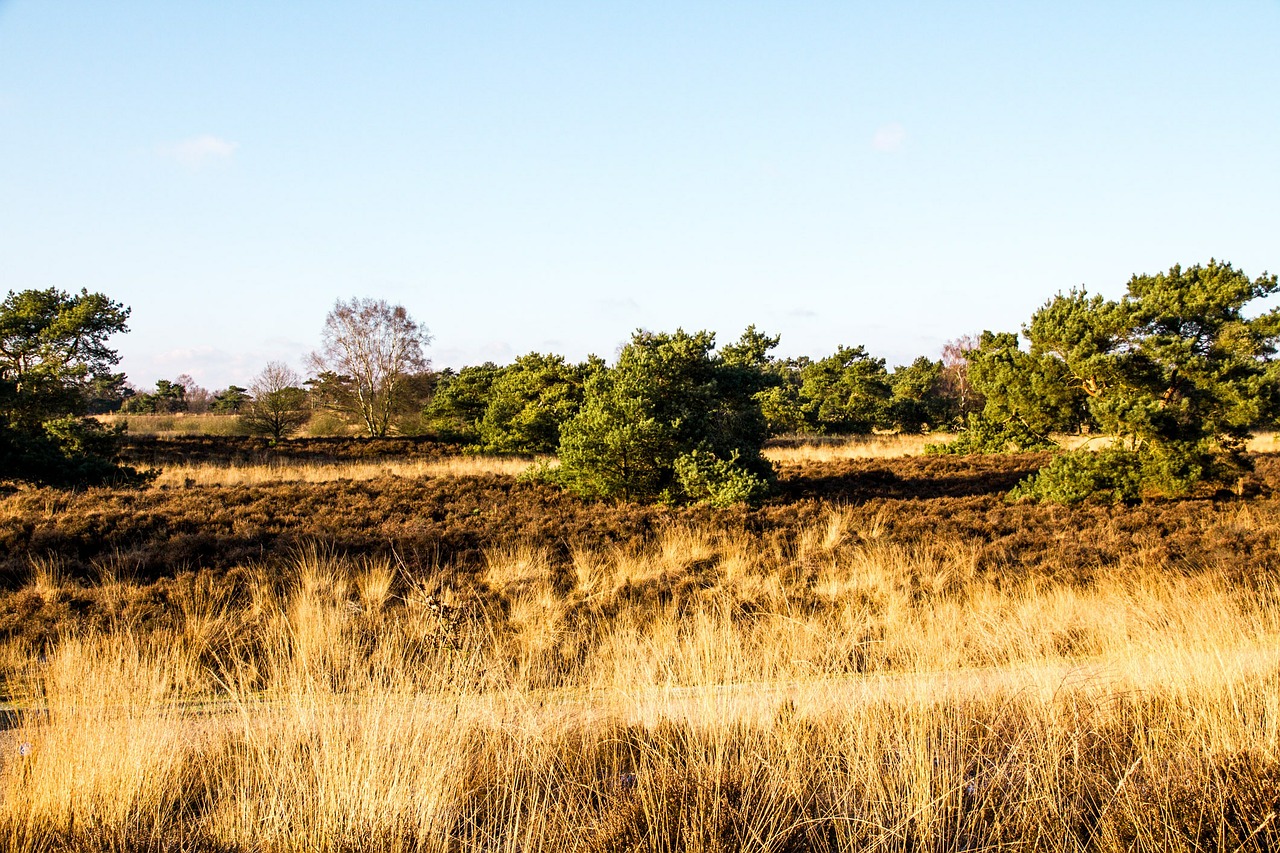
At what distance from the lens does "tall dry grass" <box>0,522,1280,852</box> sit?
322 cm

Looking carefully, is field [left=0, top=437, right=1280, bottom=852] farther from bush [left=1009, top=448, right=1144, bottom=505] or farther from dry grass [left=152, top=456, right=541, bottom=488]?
dry grass [left=152, top=456, right=541, bottom=488]

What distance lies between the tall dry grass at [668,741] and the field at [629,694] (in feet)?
0.08

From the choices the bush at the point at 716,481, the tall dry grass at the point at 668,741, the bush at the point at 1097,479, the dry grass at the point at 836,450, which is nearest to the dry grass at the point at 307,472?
the bush at the point at 716,481

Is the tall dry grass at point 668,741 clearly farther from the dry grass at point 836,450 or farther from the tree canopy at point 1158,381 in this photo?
the dry grass at point 836,450

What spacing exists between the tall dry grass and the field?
2 cm

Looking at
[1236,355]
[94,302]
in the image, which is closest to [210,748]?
[1236,355]

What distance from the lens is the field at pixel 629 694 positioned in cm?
328

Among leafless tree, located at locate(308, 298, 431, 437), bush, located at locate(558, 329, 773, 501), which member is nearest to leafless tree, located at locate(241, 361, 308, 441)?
leafless tree, located at locate(308, 298, 431, 437)

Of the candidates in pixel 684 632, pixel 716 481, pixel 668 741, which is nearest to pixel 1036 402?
pixel 716 481

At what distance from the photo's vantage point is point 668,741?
13.0ft

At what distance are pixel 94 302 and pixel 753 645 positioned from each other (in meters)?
25.0

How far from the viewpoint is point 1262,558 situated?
10.1 m

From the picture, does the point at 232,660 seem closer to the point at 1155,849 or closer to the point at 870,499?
the point at 1155,849

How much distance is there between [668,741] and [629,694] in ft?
2.34
